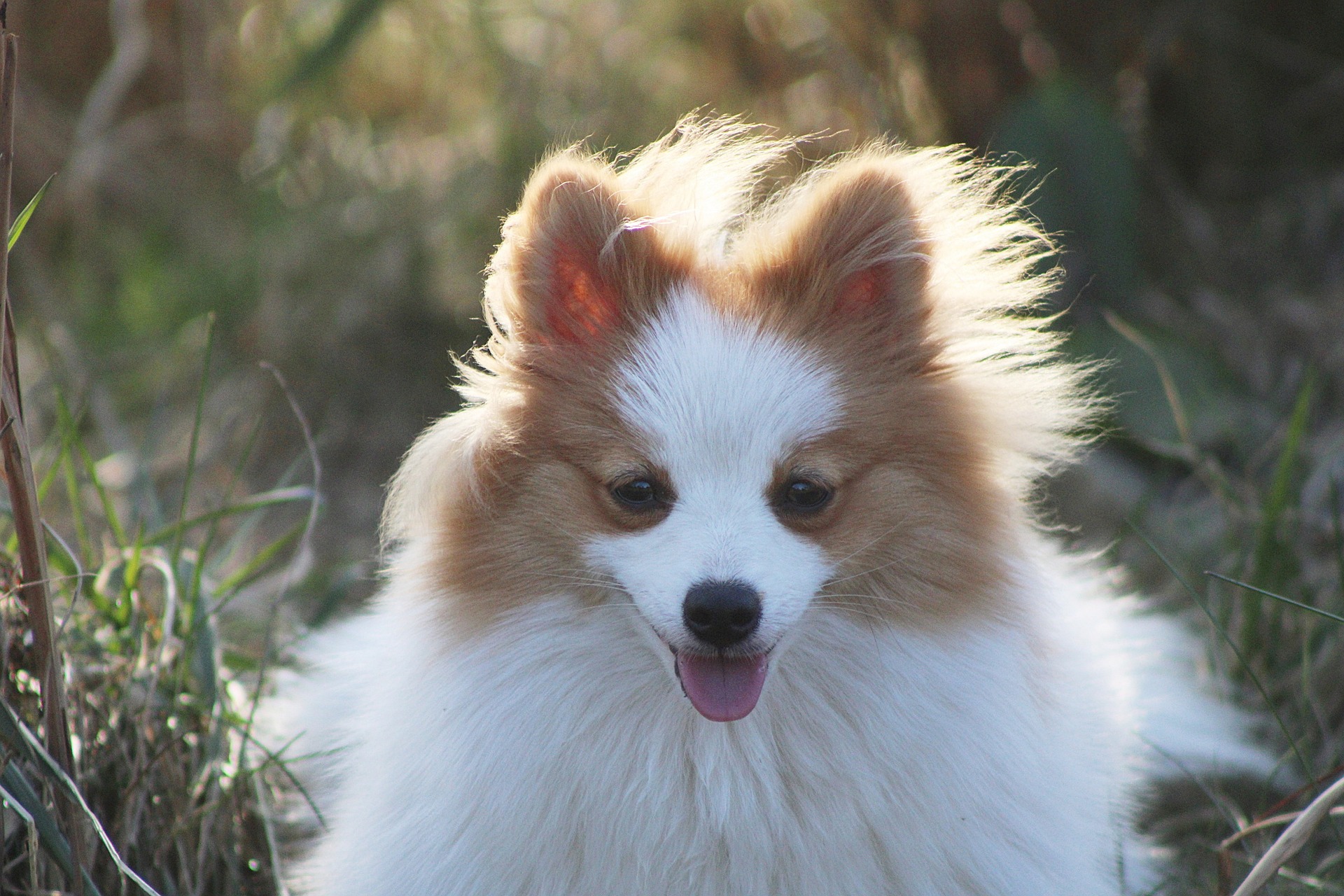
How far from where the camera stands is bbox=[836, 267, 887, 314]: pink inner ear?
106 inches

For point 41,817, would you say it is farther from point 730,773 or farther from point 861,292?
point 861,292

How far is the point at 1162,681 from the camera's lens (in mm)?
3891

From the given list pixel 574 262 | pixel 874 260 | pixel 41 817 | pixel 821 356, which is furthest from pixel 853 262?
pixel 41 817

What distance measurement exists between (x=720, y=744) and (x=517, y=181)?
444cm

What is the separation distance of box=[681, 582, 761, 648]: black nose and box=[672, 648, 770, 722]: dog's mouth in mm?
111

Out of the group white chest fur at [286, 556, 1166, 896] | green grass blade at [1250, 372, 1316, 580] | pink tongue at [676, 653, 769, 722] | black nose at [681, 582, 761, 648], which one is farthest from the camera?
green grass blade at [1250, 372, 1316, 580]

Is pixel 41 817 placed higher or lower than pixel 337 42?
lower

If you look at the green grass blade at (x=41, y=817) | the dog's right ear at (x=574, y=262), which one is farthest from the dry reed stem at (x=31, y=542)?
the dog's right ear at (x=574, y=262)

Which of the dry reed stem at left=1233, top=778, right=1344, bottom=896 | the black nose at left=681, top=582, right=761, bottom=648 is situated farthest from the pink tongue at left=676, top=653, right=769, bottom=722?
the dry reed stem at left=1233, top=778, right=1344, bottom=896

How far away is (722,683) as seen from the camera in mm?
2465

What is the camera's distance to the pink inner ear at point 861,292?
8.86ft

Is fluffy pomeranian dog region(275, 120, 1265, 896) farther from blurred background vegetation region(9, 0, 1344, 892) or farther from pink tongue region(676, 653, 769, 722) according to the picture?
blurred background vegetation region(9, 0, 1344, 892)

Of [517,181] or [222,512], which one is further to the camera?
[517,181]

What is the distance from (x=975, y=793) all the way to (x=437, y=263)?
180 inches
